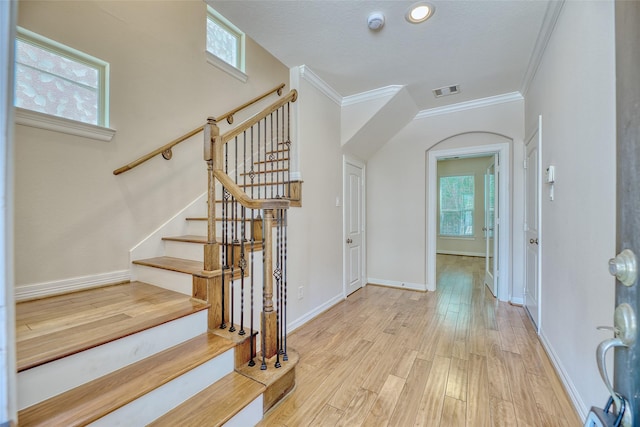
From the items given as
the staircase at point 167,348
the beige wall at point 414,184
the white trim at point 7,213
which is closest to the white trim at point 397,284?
the beige wall at point 414,184

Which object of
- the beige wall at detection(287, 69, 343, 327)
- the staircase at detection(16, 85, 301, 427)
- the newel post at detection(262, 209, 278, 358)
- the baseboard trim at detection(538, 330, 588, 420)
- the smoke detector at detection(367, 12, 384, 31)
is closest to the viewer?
the staircase at detection(16, 85, 301, 427)

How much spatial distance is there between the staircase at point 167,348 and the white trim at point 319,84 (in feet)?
3.80

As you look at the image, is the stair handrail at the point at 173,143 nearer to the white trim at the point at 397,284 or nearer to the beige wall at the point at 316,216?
the beige wall at the point at 316,216

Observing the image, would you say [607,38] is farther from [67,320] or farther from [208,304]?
[67,320]

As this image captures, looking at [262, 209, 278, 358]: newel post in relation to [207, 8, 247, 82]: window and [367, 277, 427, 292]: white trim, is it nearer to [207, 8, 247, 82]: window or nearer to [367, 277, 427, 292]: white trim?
[207, 8, 247, 82]: window

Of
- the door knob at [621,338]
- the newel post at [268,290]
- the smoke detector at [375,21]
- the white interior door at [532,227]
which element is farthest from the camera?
the white interior door at [532,227]

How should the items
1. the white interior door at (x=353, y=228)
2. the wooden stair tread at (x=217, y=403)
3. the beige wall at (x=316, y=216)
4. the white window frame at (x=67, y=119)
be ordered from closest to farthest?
the wooden stair tread at (x=217, y=403), the white window frame at (x=67, y=119), the beige wall at (x=316, y=216), the white interior door at (x=353, y=228)

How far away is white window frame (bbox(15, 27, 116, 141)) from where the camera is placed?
1.92m

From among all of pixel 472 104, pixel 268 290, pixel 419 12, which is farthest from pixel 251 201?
pixel 472 104

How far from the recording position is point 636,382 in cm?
64

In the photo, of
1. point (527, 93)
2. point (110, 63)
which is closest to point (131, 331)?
point (110, 63)

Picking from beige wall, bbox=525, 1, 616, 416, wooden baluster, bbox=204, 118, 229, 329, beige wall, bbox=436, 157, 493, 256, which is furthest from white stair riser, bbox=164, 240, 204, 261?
beige wall, bbox=436, 157, 493, 256

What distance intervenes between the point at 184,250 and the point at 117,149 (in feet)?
3.54

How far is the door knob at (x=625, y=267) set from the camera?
637mm
